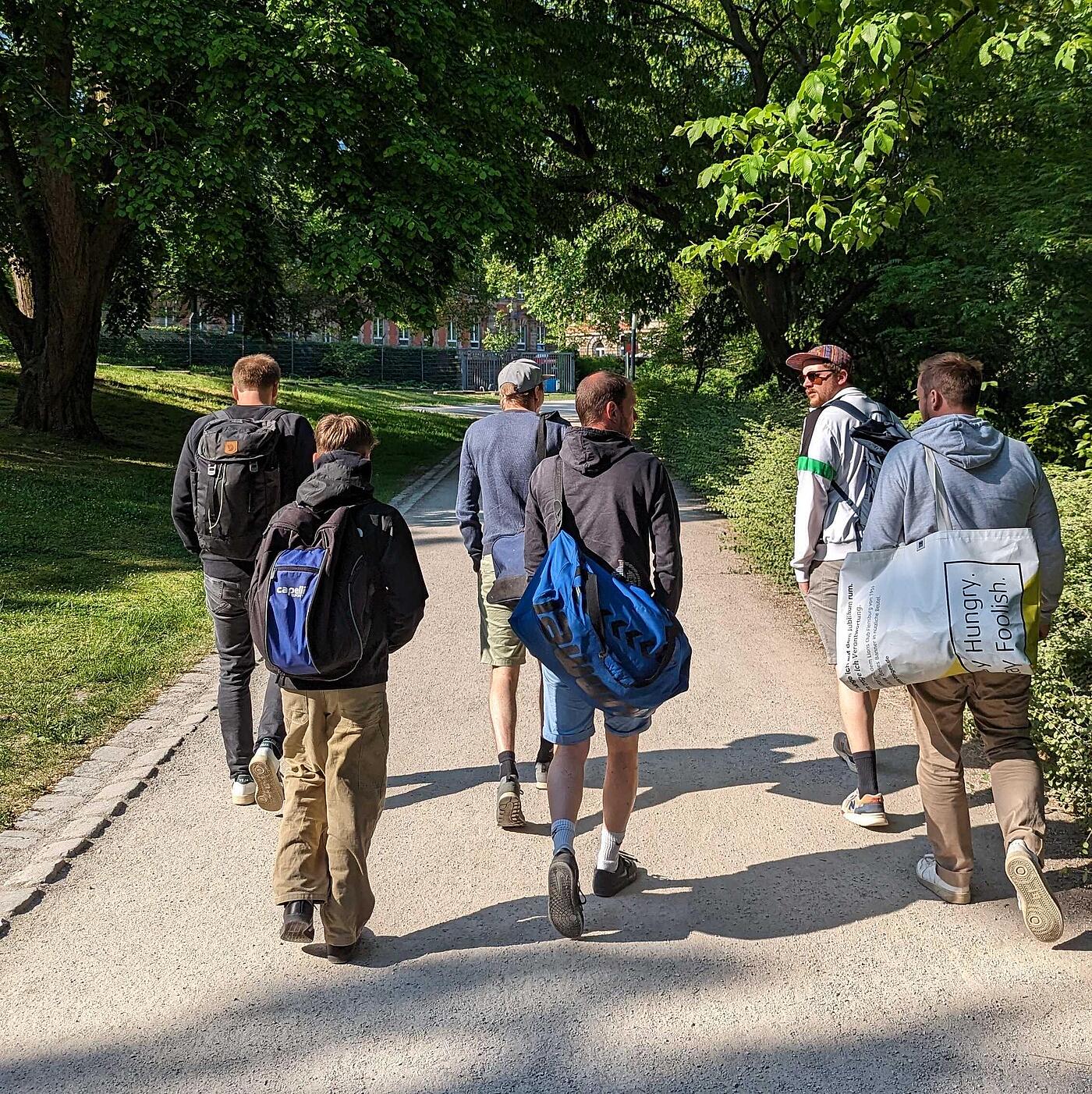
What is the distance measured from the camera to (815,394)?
5020mm

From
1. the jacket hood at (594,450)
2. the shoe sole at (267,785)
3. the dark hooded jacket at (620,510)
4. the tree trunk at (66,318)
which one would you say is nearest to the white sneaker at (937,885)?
the dark hooded jacket at (620,510)

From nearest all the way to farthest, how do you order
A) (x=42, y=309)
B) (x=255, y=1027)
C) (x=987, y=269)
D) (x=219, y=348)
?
(x=255, y=1027)
(x=987, y=269)
(x=42, y=309)
(x=219, y=348)

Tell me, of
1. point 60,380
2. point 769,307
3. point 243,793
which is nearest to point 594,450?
point 243,793

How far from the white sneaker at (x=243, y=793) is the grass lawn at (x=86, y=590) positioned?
2.96 ft

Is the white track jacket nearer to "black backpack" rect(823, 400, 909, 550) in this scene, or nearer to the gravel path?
"black backpack" rect(823, 400, 909, 550)

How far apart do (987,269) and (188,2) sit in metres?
9.84

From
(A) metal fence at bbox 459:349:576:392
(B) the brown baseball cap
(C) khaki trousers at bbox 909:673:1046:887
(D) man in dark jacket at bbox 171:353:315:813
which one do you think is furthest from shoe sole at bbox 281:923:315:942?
(A) metal fence at bbox 459:349:576:392

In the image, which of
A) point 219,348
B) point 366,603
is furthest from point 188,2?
point 219,348

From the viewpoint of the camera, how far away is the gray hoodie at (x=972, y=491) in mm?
3844

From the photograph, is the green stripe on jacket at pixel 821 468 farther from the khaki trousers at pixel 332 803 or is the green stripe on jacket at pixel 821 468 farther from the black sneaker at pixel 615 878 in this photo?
the khaki trousers at pixel 332 803

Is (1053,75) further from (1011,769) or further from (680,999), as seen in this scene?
(680,999)

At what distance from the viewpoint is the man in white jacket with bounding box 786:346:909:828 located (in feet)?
15.7

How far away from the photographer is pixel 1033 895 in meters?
3.63

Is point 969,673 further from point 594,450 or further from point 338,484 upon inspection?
point 338,484
